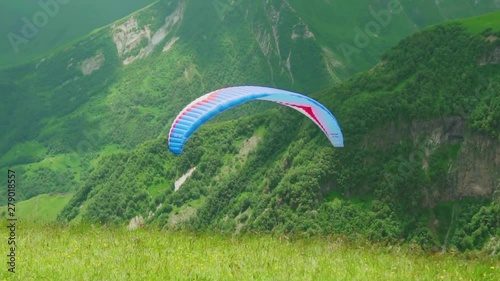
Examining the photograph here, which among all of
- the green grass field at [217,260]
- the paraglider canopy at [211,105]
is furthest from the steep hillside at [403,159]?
the green grass field at [217,260]

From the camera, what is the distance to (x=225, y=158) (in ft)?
633

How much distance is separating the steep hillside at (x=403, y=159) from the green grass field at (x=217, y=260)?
11180 centimetres

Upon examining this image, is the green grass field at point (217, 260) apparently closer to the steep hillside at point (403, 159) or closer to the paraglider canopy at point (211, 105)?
the paraglider canopy at point (211, 105)

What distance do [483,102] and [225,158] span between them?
90.9 m

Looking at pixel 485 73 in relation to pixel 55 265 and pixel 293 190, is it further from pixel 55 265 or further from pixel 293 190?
pixel 55 265

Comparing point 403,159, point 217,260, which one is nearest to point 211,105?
point 217,260

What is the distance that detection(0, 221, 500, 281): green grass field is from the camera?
9086 mm

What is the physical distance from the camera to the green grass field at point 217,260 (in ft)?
29.8

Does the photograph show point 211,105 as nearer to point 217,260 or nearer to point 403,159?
point 217,260

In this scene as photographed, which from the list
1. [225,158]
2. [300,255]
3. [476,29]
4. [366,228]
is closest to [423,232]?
[366,228]

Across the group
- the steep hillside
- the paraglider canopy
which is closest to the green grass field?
the paraglider canopy

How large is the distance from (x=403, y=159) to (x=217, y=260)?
13905cm

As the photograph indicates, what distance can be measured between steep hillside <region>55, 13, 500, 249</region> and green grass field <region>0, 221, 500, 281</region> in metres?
112

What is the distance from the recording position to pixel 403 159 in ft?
468
